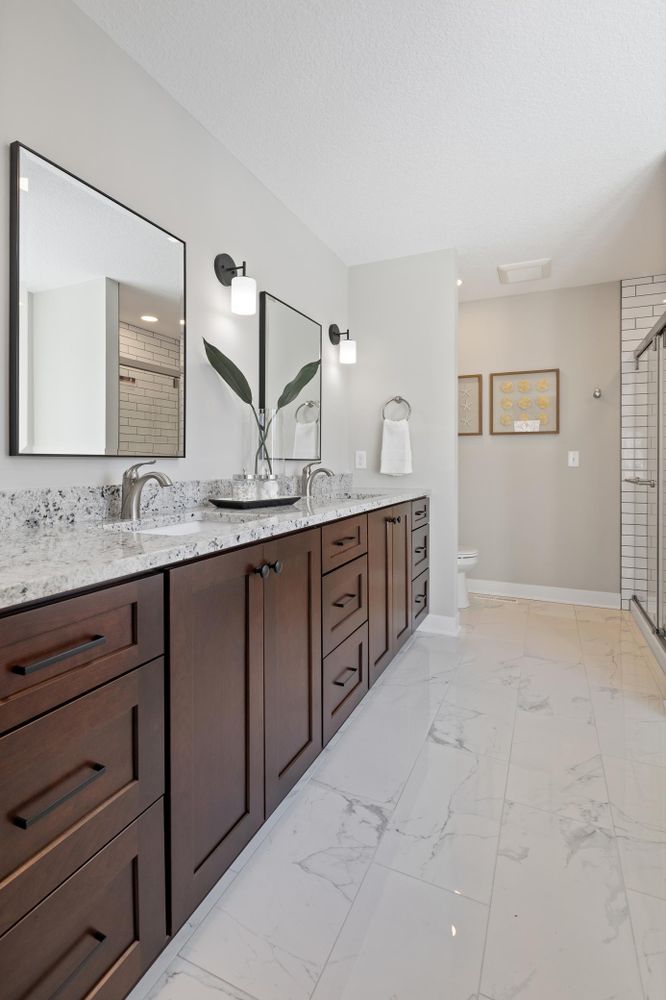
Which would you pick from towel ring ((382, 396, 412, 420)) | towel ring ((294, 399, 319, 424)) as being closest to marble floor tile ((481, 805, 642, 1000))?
towel ring ((294, 399, 319, 424))

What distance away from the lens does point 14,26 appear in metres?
1.29

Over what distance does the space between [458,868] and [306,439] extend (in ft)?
6.89

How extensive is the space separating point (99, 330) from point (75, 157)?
0.49 metres

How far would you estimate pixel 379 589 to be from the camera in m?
2.31

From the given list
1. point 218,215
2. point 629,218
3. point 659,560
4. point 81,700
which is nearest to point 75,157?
point 218,215

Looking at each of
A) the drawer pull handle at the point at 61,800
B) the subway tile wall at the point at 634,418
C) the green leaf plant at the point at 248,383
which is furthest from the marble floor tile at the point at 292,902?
the subway tile wall at the point at 634,418

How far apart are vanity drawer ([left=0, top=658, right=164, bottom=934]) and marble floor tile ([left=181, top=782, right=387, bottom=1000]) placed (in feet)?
1.51

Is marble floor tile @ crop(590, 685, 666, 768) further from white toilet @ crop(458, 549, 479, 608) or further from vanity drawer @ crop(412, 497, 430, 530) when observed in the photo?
white toilet @ crop(458, 549, 479, 608)

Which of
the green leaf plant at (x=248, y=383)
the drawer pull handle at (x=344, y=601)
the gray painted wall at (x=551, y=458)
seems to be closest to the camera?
the drawer pull handle at (x=344, y=601)

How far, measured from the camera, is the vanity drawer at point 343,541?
1.73 meters

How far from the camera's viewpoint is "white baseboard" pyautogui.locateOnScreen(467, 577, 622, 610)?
3869 millimetres

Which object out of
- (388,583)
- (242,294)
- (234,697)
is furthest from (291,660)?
(242,294)

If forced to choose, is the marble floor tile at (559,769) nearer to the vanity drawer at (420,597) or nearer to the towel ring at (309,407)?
the vanity drawer at (420,597)

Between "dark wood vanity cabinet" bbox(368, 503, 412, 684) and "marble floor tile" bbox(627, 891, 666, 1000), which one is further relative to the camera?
"dark wood vanity cabinet" bbox(368, 503, 412, 684)
